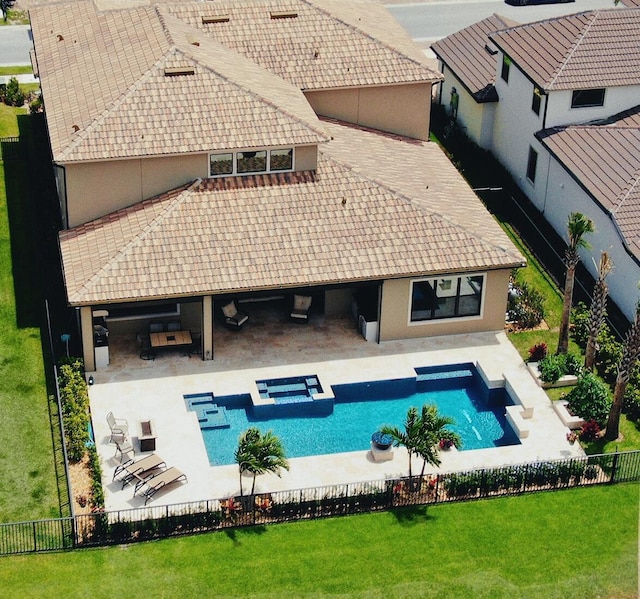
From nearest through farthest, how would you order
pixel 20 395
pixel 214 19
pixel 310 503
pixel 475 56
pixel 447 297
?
pixel 310 503, pixel 20 395, pixel 447 297, pixel 214 19, pixel 475 56

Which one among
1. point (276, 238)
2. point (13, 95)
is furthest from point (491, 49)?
point (13, 95)

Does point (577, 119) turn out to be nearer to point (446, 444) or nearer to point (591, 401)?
point (591, 401)

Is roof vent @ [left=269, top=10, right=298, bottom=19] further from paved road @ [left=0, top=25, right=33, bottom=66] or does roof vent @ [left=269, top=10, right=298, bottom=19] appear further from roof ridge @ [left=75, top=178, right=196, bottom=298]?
paved road @ [left=0, top=25, right=33, bottom=66]

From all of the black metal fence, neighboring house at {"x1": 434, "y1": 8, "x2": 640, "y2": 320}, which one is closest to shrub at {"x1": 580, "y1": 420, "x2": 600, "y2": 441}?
the black metal fence

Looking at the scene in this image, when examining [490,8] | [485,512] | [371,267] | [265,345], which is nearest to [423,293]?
[371,267]

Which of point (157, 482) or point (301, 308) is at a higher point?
point (301, 308)

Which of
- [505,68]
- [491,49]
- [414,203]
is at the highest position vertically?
[505,68]

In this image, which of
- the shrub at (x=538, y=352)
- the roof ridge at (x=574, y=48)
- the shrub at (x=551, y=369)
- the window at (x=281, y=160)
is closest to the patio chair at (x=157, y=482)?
the window at (x=281, y=160)
